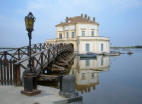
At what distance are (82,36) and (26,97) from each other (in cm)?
3799

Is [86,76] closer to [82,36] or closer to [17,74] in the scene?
[17,74]

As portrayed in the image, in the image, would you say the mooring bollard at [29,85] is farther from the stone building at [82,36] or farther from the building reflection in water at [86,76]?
the stone building at [82,36]

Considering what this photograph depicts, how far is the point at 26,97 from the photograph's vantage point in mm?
6211

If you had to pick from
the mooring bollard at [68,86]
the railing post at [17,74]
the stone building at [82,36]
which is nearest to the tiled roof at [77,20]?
the stone building at [82,36]

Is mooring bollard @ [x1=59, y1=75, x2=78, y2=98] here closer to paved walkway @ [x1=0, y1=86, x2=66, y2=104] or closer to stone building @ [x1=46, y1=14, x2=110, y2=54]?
paved walkway @ [x1=0, y1=86, x2=66, y2=104]

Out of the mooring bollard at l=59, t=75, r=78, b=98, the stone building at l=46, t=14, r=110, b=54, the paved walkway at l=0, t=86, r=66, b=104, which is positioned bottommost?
the paved walkway at l=0, t=86, r=66, b=104

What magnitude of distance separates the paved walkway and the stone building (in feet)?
118

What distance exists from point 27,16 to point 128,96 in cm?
759

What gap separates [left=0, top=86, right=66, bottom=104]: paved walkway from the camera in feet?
18.8

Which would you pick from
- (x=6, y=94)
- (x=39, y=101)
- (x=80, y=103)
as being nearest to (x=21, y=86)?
(x=6, y=94)

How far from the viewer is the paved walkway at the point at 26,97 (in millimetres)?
5719

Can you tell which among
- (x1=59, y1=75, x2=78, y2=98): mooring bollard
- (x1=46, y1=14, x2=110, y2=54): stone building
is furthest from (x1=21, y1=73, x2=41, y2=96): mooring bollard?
(x1=46, y1=14, x2=110, y2=54): stone building

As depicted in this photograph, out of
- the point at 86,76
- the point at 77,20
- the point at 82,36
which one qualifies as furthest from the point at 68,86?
the point at 77,20

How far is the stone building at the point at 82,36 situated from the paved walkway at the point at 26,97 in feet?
118
